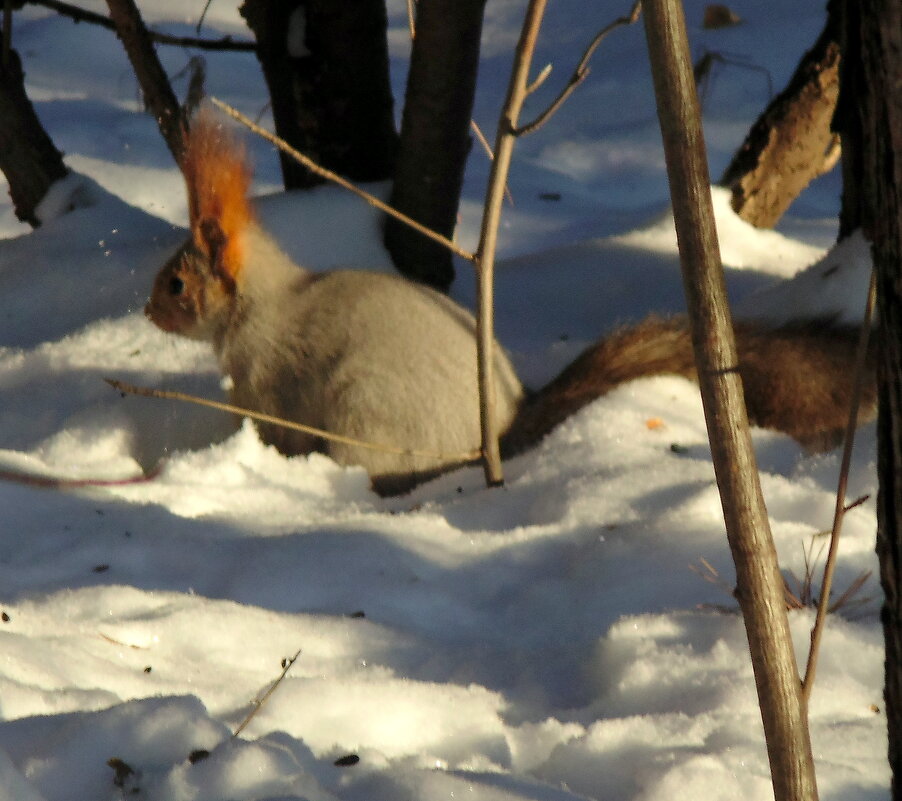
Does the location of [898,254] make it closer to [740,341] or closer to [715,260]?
[715,260]

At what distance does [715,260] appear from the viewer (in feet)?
3.63

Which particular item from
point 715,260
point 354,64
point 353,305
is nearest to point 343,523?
point 353,305

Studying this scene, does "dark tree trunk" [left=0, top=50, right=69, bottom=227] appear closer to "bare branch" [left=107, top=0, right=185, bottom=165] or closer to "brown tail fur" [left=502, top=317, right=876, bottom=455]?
"bare branch" [left=107, top=0, right=185, bottom=165]

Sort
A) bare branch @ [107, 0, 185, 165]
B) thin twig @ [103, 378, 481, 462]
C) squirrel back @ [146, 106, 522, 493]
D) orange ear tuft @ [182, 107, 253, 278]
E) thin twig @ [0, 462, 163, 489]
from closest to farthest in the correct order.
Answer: thin twig @ [103, 378, 481, 462], thin twig @ [0, 462, 163, 489], orange ear tuft @ [182, 107, 253, 278], squirrel back @ [146, 106, 522, 493], bare branch @ [107, 0, 185, 165]

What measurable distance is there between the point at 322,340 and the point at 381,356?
0.60 feet

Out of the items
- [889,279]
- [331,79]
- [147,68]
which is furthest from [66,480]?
[889,279]

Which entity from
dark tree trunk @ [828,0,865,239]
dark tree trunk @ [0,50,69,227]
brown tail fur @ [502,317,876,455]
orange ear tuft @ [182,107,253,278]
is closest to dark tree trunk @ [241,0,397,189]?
dark tree trunk @ [0,50,69,227]

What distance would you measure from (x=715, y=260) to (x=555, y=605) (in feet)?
3.08

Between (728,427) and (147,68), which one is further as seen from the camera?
(147,68)

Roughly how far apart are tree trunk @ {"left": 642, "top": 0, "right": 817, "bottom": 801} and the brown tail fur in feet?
4.74

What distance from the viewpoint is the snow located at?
1287 millimetres

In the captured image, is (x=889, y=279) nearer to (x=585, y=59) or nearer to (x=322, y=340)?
(x=585, y=59)

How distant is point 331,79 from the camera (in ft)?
12.2

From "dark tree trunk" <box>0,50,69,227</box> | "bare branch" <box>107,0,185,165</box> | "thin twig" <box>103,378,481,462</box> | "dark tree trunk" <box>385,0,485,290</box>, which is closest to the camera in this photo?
"thin twig" <box>103,378,481,462</box>
